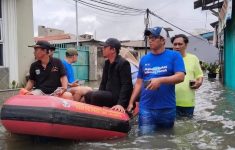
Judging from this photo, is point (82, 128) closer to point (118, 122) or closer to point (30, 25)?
point (118, 122)

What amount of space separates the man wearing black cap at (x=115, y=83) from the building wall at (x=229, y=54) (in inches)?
344

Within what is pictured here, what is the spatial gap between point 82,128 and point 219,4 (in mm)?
13133

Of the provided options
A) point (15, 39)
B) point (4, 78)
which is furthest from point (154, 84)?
point (15, 39)

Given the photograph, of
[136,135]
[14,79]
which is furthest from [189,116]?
[14,79]

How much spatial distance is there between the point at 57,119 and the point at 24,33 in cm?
940

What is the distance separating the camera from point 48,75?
257 inches

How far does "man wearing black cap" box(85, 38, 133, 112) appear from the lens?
6.32 meters

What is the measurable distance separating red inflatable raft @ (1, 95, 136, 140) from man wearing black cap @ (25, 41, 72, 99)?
778mm

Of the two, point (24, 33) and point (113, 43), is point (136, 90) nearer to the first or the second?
point (113, 43)

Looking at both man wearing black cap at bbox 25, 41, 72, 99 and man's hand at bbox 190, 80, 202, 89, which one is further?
man's hand at bbox 190, 80, 202, 89

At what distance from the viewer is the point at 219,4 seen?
17.4 metres

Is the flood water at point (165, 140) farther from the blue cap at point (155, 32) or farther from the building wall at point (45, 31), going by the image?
the building wall at point (45, 31)

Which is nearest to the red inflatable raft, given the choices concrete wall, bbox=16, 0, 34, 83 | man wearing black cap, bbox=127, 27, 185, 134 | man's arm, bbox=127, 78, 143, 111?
man's arm, bbox=127, 78, 143, 111

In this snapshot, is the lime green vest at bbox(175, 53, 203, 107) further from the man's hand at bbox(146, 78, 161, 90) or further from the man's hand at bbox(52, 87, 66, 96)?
the man's hand at bbox(52, 87, 66, 96)
